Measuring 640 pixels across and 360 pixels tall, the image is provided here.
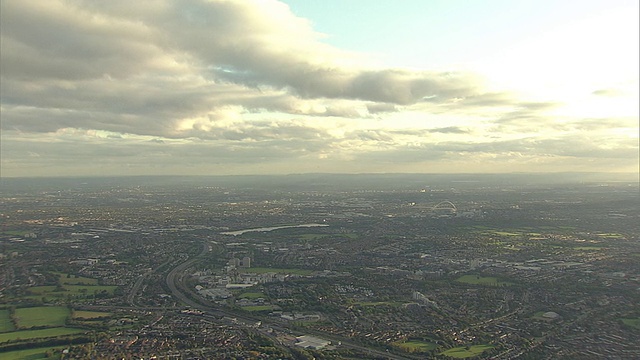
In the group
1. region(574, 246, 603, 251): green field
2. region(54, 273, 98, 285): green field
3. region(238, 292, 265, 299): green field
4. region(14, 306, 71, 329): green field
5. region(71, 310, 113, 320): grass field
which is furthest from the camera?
region(574, 246, 603, 251): green field

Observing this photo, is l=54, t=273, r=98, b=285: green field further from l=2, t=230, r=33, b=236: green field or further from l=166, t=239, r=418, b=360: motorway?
l=2, t=230, r=33, b=236: green field

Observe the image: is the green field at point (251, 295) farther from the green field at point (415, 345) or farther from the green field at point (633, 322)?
the green field at point (633, 322)

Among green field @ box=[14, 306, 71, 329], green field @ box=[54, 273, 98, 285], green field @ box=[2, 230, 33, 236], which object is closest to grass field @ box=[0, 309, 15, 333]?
green field @ box=[14, 306, 71, 329]

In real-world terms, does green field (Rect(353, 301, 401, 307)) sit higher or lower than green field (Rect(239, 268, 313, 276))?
lower

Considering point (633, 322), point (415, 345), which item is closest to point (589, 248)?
point (633, 322)

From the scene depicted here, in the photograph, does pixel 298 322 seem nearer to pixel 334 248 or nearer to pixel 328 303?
pixel 328 303

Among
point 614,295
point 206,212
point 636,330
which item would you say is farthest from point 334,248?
point 206,212
